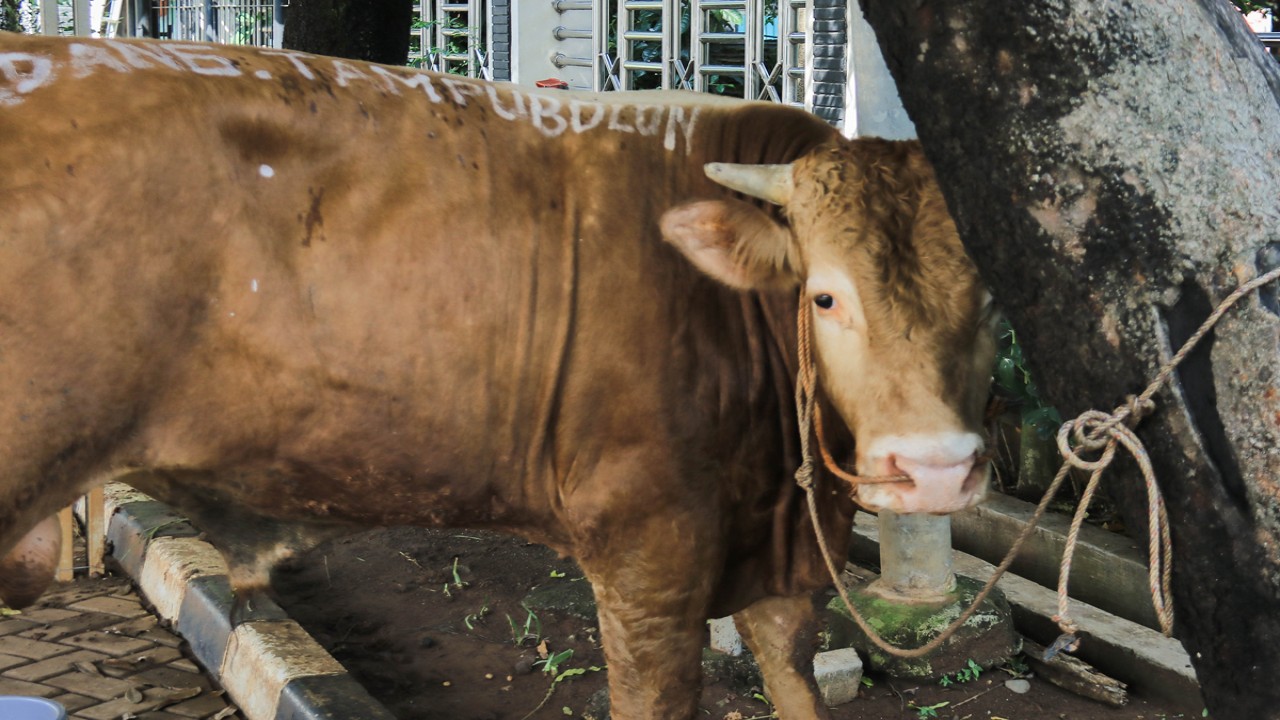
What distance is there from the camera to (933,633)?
4.03 m

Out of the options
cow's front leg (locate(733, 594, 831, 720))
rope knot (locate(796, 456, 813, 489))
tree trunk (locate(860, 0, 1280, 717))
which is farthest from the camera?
cow's front leg (locate(733, 594, 831, 720))

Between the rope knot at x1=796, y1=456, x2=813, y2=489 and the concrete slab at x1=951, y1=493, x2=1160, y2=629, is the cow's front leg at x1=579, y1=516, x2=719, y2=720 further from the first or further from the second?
the concrete slab at x1=951, y1=493, x2=1160, y2=629

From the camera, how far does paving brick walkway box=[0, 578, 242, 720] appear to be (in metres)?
3.96

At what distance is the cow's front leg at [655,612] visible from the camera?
2873 millimetres

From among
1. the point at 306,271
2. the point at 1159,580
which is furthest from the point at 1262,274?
the point at 306,271

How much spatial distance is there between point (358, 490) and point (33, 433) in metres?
0.70

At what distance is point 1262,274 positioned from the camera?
189 centimetres

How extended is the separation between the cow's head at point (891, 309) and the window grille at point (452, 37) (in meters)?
9.05

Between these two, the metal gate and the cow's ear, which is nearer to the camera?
the cow's ear

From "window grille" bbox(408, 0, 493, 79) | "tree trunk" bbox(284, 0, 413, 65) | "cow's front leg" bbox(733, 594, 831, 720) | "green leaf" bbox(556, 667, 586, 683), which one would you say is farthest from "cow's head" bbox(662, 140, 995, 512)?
"window grille" bbox(408, 0, 493, 79)

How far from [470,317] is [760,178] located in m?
0.71

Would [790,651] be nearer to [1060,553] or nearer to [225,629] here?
[1060,553]

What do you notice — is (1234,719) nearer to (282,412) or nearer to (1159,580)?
(1159,580)

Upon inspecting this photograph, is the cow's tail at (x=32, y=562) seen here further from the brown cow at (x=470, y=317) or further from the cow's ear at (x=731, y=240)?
the cow's ear at (x=731, y=240)
